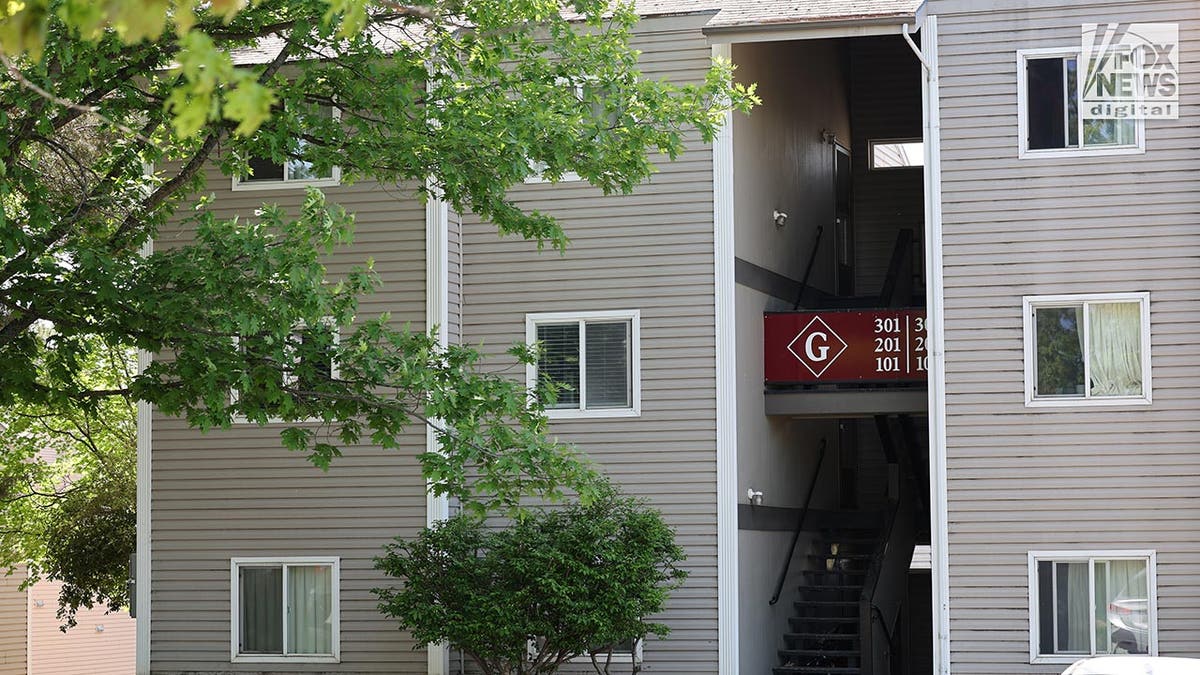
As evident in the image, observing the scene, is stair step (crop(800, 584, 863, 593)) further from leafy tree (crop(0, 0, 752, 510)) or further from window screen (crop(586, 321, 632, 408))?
leafy tree (crop(0, 0, 752, 510))

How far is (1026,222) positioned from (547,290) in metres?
5.66

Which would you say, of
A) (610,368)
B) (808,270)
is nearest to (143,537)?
(610,368)

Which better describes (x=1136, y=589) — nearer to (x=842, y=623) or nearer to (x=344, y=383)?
(x=842, y=623)

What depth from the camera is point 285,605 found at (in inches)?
741

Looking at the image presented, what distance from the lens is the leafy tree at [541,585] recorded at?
16484mm

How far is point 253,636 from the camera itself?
18.9 m

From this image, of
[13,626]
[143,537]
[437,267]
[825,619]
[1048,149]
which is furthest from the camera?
[13,626]

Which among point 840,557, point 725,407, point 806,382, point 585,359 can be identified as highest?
point 585,359

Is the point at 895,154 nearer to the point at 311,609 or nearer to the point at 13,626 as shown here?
the point at 311,609

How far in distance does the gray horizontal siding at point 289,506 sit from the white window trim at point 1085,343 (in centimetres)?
710

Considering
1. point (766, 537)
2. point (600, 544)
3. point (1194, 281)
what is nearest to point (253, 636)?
point (600, 544)

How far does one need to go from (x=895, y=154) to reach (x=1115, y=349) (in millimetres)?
9500

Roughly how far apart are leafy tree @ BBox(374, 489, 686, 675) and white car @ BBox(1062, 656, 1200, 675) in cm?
526

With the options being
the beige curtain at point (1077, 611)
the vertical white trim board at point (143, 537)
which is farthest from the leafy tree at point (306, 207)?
the beige curtain at point (1077, 611)
